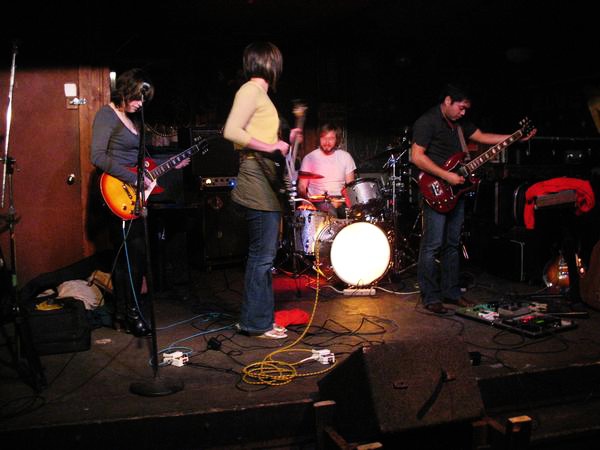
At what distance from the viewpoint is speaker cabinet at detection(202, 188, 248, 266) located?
309 inches

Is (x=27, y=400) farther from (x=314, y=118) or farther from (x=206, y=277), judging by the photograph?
(x=314, y=118)

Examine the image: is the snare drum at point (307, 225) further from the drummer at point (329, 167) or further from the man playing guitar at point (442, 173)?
the man playing guitar at point (442, 173)

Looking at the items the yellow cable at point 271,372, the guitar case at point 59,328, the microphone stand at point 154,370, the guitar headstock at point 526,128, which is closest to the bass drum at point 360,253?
Answer: the guitar headstock at point 526,128

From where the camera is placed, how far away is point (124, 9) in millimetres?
7387

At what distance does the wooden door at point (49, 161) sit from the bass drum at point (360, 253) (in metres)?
2.55

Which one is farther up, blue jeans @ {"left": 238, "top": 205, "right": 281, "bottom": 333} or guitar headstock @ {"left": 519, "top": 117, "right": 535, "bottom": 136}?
guitar headstock @ {"left": 519, "top": 117, "right": 535, "bottom": 136}

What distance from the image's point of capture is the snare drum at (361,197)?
22.1 feet

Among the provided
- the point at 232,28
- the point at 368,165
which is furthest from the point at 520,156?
the point at 232,28

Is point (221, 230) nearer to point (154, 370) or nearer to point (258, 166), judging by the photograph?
point (258, 166)

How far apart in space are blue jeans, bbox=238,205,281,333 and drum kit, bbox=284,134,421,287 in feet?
5.69

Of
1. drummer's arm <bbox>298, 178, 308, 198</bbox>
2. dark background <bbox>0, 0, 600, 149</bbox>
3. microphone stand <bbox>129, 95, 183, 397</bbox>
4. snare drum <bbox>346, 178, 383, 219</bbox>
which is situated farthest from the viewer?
dark background <bbox>0, 0, 600, 149</bbox>

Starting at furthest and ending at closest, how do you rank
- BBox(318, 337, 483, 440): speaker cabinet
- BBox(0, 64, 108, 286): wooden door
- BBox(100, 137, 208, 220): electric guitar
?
BBox(0, 64, 108, 286): wooden door, BBox(100, 137, 208, 220): electric guitar, BBox(318, 337, 483, 440): speaker cabinet

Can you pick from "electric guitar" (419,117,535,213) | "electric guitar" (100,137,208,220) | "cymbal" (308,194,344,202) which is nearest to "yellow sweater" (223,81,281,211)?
"electric guitar" (100,137,208,220)

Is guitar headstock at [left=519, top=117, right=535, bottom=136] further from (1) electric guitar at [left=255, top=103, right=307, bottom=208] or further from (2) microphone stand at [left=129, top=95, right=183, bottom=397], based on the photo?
(2) microphone stand at [left=129, top=95, right=183, bottom=397]
